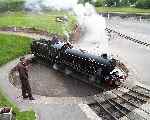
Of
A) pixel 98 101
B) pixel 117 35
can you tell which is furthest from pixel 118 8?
pixel 98 101

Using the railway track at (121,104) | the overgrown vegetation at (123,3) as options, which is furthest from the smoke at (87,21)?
the overgrown vegetation at (123,3)

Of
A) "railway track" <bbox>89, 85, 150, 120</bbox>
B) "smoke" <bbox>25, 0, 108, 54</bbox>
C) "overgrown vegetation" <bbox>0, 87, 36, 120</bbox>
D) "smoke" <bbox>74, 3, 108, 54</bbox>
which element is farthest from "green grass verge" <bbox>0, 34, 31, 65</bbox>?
"railway track" <bbox>89, 85, 150, 120</bbox>

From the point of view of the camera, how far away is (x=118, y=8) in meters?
66.6

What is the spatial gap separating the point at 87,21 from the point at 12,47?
35.9ft

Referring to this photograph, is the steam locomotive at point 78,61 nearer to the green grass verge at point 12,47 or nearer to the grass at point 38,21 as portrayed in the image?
the green grass verge at point 12,47

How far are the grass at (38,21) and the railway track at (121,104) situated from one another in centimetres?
→ 1835

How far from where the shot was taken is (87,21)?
44500 mm

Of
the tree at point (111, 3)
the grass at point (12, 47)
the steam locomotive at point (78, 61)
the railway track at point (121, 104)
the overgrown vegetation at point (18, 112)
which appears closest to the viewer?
the overgrown vegetation at point (18, 112)

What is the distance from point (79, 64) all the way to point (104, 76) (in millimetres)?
2766

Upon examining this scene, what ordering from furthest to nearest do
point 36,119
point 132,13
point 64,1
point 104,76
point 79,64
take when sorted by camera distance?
point 132,13 → point 64,1 → point 79,64 → point 104,76 → point 36,119

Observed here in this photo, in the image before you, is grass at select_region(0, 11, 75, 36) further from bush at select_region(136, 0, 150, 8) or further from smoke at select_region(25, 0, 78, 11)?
bush at select_region(136, 0, 150, 8)

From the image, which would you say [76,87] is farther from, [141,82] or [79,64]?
[141,82]

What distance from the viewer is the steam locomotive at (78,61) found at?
26219mm

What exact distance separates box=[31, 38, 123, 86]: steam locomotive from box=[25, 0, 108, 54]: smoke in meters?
3.79
